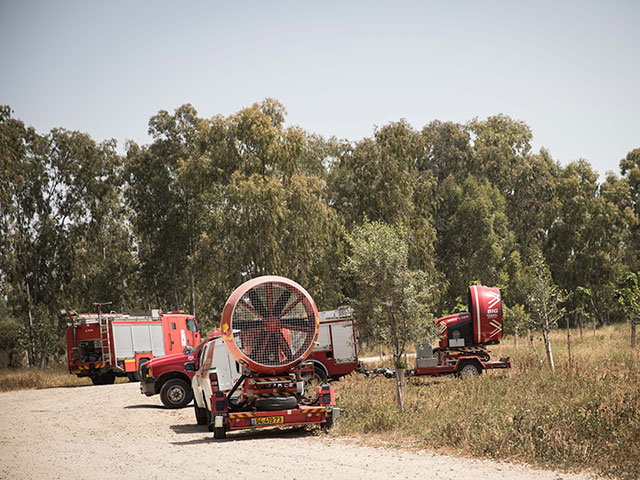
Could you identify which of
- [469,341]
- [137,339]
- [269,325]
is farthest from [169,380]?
[137,339]

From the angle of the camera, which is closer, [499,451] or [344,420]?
[499,451]

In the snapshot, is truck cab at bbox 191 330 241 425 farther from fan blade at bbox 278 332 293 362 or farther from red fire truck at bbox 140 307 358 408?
red fire truck at bbox 140 307 358 408

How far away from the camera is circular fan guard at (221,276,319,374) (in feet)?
44.8

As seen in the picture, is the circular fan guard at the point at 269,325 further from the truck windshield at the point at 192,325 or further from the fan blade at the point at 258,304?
the truck windshield at the point at 192,325

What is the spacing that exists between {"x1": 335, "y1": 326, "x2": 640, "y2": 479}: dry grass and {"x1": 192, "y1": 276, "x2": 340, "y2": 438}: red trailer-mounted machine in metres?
1.06

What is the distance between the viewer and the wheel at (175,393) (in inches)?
780

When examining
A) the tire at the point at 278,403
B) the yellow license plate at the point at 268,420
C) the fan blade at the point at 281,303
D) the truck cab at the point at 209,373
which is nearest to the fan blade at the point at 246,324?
the fan blade at the point at 281,303

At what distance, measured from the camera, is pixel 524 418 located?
1145 cm

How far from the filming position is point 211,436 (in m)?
14.4

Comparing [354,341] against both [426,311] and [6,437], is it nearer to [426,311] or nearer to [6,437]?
[426,311]

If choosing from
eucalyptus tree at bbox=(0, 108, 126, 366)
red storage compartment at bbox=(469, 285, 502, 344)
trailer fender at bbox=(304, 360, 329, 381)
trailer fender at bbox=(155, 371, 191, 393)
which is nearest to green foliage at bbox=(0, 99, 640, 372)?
eucalyptus tree at bbox=(0, 108, 126, 366)

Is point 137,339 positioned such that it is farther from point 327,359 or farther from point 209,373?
point 209,373

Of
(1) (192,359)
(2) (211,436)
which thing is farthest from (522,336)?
(2) (211,436)

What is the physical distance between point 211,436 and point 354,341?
28.2 ft
